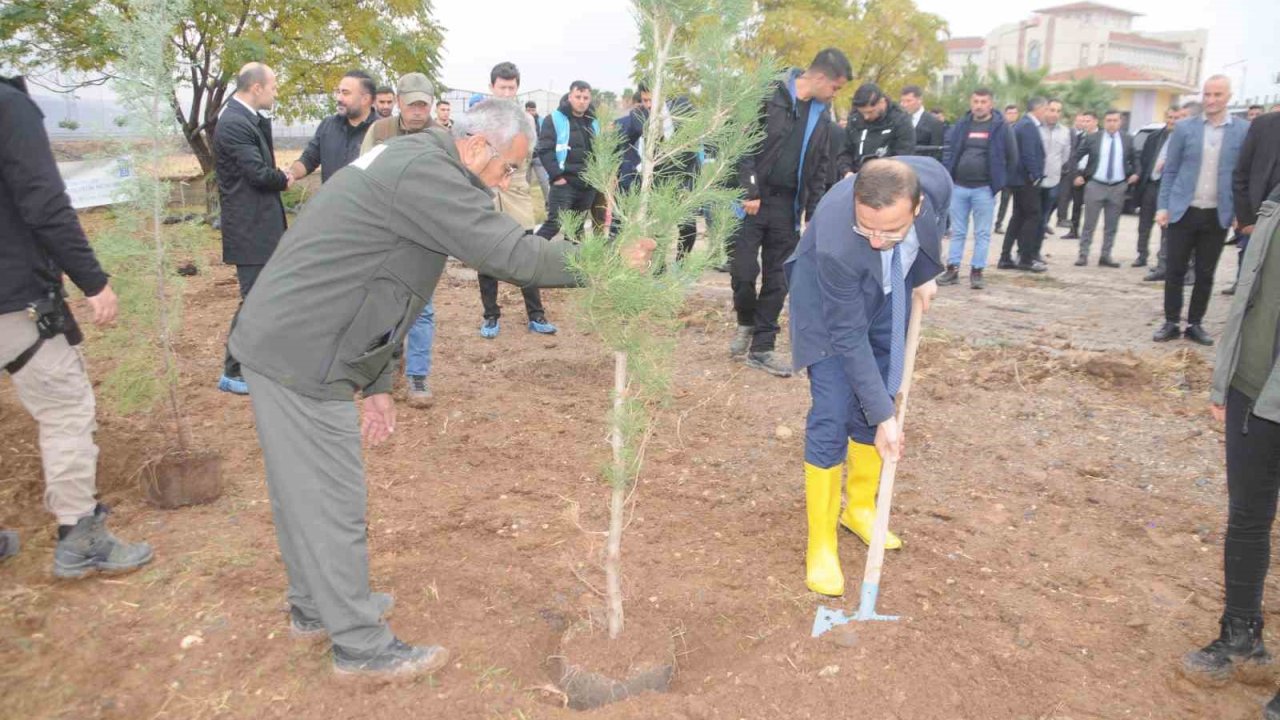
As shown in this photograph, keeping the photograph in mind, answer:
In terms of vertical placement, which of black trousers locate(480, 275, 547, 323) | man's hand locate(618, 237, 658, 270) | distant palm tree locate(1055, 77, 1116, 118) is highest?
distant palm tree locate(1055, 77, 1116, 118)

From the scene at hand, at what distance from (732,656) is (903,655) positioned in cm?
60

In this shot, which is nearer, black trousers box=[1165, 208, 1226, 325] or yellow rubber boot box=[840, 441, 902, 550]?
yellow rubber boot box=[840, 441, 902, 550]

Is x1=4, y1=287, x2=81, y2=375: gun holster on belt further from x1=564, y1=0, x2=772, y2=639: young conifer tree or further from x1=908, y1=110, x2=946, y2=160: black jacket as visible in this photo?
x1=908, y1=110, x2=946, y2=160: black jacket

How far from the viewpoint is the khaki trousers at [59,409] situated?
10.2ft

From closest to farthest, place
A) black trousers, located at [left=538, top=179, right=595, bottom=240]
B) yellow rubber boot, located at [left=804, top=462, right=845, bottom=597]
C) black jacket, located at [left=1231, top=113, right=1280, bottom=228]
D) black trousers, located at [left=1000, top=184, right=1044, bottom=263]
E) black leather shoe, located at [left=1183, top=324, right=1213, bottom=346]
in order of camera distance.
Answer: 1. yellow rubber boot, located at [left=804, top=462, right=845, bottom=597]
2. black jacket, located at [left=1231, top=113, right=1280, bottom=228]
3. black leather shoe, located at [left=1183, top=324, right=1213, bottom=346]
4. black trousers, located at [left=538, top=179, right=595, bottom=240]
5. black trousers, located at [left=1000, top=184, right=1044, bottom=263]

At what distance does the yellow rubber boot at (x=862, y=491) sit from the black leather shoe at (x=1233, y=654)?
120 cm

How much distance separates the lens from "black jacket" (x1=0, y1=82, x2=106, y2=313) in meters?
2.97

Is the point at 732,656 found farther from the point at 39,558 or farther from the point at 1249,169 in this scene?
the point at 1249,169

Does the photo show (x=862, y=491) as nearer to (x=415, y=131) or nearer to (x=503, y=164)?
(x=503, y=164)

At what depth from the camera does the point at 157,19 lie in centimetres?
385

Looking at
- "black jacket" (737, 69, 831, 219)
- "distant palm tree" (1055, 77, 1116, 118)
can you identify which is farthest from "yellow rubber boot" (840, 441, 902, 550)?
"distant palm tree" (1055, 77, 1116, 118)

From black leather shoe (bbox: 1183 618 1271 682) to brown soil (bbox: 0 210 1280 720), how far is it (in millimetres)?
81

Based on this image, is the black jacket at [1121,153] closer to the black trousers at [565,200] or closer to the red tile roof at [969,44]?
the black trousers at [565,200]

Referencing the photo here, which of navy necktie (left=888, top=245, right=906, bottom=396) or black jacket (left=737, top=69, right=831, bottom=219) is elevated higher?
black jacket (left=737, top=69, right=831, bottom=219)
